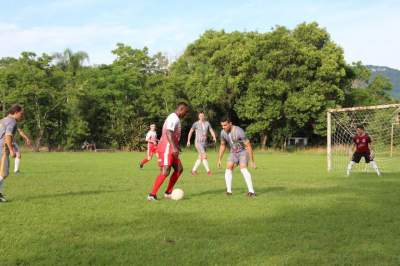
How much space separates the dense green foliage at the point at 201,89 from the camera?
42.7m

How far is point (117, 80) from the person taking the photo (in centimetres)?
4506

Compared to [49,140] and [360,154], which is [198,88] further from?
[360,154]

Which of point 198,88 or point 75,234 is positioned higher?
point 198,88

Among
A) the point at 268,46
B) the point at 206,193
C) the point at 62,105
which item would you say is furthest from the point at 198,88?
the point at 206,193

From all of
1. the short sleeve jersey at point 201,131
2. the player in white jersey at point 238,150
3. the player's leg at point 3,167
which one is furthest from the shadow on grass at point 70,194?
the short sleeve jersey at point 201,131

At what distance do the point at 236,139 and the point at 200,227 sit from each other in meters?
4.16

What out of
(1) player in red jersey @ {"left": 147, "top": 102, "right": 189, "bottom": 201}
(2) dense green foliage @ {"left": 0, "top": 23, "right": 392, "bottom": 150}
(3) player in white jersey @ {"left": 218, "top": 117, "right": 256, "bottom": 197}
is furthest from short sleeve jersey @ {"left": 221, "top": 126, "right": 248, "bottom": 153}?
(2) dense green foliage @ {"left": 0, "top": 23, "right": 392, "bottom": 150}

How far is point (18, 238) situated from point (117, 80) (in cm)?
3958

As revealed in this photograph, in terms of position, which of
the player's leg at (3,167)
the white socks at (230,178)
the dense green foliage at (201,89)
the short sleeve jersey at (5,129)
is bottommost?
the white socks at (230,178)

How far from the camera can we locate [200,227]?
7250 mm

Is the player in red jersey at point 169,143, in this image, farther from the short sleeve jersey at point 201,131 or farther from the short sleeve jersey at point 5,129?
the short sleeve jersey at point 201,131

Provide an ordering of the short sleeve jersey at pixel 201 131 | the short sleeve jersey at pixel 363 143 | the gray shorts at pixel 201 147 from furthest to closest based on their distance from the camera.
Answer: the short sleeve jersey at pixel 201 131 < the gray shorts at pixel 201 147 < the short sleeve jersey at pixel 363 143

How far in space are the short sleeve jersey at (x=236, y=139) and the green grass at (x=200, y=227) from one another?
A: 3.59 ft

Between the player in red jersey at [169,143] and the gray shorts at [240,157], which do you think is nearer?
the player in red jersey at [169,143]
